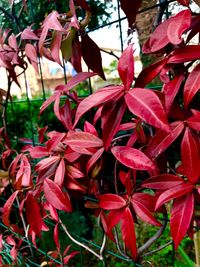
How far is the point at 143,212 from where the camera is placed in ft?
2.15

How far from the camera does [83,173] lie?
0.81m

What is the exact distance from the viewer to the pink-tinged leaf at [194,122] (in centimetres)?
51

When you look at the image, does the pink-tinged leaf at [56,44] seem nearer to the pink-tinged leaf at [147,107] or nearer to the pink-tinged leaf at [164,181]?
the pink-tinged leaf at [147,107]

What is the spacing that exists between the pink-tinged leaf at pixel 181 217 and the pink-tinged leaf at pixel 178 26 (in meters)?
0.28

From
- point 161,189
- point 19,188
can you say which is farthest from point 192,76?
point 19,188

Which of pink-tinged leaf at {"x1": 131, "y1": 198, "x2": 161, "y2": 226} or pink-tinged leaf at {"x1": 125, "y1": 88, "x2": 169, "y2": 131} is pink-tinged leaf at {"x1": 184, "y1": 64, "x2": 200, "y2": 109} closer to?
pink-tinged leaf at {"x1": 125, "y1": 88, "x2": 169, "y2": 131}

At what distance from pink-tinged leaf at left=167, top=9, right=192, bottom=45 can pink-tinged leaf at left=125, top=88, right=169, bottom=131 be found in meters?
0.10

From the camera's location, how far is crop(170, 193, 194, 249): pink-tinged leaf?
0.54m

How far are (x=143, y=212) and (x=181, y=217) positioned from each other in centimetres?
12

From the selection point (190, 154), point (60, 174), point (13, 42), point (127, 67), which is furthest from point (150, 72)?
point (13, 42)

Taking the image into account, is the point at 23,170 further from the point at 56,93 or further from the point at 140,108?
the point at 140,108

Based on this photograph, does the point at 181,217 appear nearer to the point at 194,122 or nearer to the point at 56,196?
the point at 194,122

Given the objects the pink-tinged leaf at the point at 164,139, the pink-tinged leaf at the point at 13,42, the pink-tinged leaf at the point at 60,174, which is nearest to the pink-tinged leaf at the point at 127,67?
the pink-tinged leaf at the point at 164,139

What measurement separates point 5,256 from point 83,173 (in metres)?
1.00
